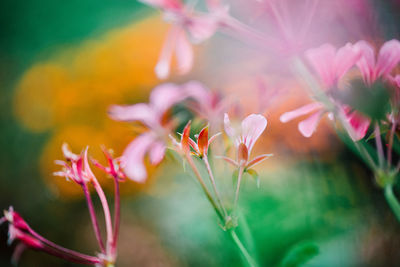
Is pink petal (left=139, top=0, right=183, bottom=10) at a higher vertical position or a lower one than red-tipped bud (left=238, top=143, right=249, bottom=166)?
higher

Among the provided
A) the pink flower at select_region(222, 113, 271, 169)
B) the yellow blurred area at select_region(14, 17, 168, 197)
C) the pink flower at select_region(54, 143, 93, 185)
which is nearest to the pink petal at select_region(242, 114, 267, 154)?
the pink flower at select_region(222, 113, 271, 169)

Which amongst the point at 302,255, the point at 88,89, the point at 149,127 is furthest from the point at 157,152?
the point at 88,89

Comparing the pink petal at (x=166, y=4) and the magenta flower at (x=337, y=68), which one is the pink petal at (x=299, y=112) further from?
the pink petal at (x=166, y=4)

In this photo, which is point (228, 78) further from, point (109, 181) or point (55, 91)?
point (55, 91)


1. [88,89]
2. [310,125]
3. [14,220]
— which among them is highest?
[88,89]

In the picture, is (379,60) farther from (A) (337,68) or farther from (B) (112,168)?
(B) (112,168)

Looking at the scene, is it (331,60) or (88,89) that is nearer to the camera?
(331,60)

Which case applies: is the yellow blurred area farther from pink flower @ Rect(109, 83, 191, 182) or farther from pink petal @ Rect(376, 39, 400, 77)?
pink petal @ Rect(376, 39, 400, 77)
